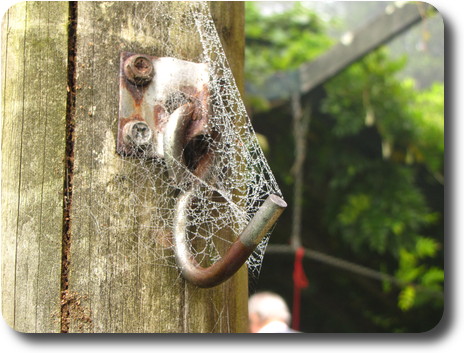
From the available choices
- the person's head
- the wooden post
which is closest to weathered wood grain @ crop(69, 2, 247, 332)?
the wooden post

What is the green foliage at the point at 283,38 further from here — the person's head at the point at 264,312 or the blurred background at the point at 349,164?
the person's head at the point at 264,312

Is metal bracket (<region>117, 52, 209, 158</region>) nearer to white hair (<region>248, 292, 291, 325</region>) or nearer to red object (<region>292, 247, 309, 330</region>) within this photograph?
white hair (<region>248, 292, 291, 325</region>)

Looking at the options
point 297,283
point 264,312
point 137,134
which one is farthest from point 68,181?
point 297,283

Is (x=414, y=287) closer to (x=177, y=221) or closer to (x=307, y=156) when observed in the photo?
(x=307, y=156)

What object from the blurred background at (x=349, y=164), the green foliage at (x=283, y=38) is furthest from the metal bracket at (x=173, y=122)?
the green foliage at (x=283, y=38)

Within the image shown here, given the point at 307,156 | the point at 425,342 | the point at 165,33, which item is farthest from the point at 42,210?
the point at 307,156
